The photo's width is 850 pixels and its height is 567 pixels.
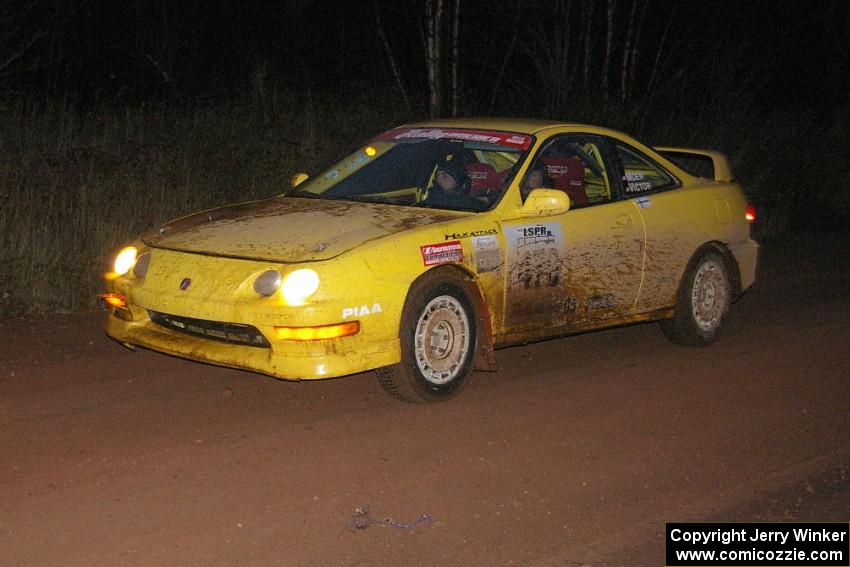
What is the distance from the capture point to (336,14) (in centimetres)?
3372

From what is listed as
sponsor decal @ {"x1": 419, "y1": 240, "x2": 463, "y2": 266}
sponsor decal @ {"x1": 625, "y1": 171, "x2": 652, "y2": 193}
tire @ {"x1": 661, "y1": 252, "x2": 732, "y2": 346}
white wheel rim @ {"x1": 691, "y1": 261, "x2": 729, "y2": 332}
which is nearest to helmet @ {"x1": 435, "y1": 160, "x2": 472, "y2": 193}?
sponsor decal @ {"x1": 419, "y1": 240, "x2": 463, "y2": 266}

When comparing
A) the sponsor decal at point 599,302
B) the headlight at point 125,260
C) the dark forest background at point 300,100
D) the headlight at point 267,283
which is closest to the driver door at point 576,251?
the sponsor decal at point 599,302

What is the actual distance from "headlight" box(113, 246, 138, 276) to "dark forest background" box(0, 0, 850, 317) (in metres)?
2.30

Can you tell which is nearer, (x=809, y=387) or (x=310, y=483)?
(x=310, y=483)

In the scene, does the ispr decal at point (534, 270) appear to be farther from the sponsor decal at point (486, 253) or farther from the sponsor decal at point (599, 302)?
the sponsor decal at point (599, 302)

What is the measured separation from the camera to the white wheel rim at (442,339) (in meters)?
6.64

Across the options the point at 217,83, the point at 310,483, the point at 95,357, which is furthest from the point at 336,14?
the point at 310,483

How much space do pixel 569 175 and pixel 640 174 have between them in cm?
Answer: 67

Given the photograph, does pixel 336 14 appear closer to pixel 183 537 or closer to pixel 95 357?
pixel 95 357

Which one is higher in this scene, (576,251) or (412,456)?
(576,251)

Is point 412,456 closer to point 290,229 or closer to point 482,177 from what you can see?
point 290,229

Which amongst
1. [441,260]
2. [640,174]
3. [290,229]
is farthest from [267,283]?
[640,174]

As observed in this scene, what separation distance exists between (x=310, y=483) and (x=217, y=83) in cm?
2351

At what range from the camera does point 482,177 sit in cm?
768
